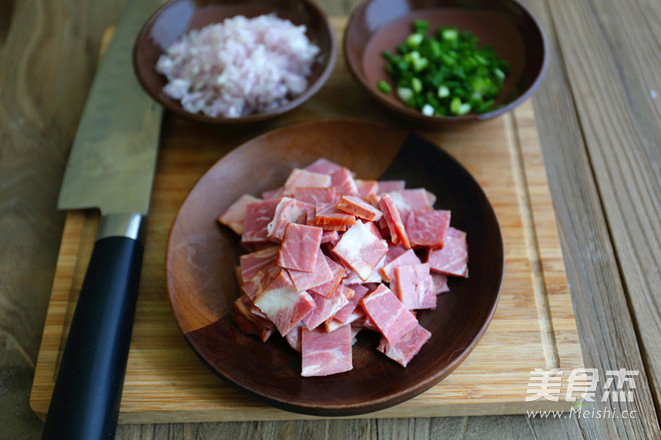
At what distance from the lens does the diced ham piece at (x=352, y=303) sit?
4.96ft

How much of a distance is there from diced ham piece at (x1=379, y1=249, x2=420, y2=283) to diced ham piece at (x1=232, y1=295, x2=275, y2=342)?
351 millimetres

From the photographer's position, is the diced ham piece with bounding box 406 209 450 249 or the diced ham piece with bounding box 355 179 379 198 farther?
the diced ham piece with bounding box 355 179 379 198

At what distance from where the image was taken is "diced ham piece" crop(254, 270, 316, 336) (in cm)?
148

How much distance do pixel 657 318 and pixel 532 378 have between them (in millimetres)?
496

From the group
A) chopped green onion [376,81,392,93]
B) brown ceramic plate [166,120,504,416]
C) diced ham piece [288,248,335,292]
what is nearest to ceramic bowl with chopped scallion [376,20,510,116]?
chopped green onion [376,81,392,93]

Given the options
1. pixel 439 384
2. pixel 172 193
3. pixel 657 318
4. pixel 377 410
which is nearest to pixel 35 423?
pixel 172 193

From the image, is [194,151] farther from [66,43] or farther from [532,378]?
[532,378]

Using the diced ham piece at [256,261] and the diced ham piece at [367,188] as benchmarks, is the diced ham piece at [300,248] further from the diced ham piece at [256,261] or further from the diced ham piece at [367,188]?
the diced ham piece at [367,188]

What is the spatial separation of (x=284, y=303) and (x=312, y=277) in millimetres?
104

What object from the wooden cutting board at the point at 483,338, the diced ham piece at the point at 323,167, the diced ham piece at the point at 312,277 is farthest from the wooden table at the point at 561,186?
the diced ham piece at the point at 323,167

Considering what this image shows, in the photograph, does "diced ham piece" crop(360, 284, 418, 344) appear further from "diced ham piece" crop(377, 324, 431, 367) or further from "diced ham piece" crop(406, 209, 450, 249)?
"diced ham piece" crop(406, 209, 450, 249)

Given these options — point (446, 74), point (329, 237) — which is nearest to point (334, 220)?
point (329, 237)

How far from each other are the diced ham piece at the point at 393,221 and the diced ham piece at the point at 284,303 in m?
0.33

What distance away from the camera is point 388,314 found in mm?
1508
